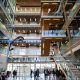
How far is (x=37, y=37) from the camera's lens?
149ft

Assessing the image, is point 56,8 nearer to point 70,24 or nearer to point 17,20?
point 70,24

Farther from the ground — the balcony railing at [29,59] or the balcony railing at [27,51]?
the balcony railing at [27,51]

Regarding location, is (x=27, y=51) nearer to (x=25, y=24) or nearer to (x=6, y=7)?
(x=25, y=24)

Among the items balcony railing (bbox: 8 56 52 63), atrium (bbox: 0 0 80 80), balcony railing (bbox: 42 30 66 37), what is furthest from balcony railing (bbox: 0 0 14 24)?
balcony railing (bbox: 8 56 52 63)

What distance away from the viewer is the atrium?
83.8 ft

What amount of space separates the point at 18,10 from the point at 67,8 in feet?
51.6

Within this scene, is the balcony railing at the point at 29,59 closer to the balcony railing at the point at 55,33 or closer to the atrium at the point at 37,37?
the atrium at the point at 37,37

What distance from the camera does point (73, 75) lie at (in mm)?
15680

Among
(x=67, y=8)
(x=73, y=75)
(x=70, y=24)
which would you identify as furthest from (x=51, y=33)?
A: (x=73, y=75)

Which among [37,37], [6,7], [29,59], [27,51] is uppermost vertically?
[6,7]

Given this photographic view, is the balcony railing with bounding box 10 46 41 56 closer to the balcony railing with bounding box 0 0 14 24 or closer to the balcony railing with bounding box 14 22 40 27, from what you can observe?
the balcony railing with bounding box 14 22 40 27

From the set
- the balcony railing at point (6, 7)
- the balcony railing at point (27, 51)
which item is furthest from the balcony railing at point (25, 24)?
the balcony railing at point (6, 7)

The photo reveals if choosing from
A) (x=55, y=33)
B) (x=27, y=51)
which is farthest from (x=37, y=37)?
(x=55, y=33)

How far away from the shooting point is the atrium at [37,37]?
25548 mm
